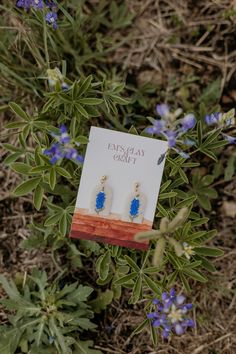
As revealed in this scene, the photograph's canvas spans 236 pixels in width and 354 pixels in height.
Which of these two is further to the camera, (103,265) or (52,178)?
(103,265)

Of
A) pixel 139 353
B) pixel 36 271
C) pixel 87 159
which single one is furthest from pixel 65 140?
pixel 139 353

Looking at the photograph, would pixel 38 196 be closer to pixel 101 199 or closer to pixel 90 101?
pixel 101 199

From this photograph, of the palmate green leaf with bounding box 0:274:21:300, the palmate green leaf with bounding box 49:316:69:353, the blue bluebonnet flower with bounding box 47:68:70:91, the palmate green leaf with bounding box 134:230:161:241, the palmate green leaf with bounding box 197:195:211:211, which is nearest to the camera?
the palmate green leaf with bounding box 134:230:161:241

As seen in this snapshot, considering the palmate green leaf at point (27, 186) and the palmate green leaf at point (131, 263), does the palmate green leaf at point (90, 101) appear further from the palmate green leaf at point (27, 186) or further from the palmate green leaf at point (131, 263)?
the palmate green leaf at point (131, 263)

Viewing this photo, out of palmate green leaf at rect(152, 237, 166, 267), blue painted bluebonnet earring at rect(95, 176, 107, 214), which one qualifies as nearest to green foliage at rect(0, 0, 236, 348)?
palmate green leaf at rect(152, 237, 166, 267)

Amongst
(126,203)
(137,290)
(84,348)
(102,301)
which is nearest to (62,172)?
(126,203)

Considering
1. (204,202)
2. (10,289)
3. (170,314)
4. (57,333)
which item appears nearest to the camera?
(170,314)

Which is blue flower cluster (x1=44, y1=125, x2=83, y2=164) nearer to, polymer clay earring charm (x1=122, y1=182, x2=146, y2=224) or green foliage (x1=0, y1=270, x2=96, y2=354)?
polymer clay earring charm (x1=122, y1=182, x2=146, y2=224)

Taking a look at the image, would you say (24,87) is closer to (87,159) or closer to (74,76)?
(74,76)

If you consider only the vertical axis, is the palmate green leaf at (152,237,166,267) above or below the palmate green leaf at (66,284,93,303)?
above
